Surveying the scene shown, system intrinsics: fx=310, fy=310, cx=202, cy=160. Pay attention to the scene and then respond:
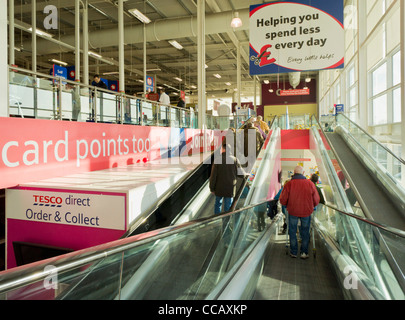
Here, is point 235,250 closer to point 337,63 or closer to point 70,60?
point 337,63

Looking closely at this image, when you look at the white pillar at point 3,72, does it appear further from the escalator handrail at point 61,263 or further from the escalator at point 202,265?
the escalator handrail at point 61,263

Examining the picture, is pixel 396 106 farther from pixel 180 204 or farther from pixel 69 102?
pixel 69 102

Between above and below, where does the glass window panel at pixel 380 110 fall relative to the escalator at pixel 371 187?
above

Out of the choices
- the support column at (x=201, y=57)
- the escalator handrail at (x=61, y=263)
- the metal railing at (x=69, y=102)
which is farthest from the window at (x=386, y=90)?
the escalator handrail at (x=61, y=263)

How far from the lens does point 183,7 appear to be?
15.9 metres

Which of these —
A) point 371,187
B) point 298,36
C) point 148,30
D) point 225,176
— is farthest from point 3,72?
point 148,30

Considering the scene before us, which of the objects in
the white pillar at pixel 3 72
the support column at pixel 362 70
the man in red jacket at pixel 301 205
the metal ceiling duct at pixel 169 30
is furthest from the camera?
the metal ceiling duct at pixel 169 30

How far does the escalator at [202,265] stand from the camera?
5.77ft

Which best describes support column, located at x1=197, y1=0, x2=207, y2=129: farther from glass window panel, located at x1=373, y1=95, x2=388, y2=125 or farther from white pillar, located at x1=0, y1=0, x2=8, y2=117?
white pillar, located at x1=0, y1=0, x2=8, y2=117

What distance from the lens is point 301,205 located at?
5918 millimetres

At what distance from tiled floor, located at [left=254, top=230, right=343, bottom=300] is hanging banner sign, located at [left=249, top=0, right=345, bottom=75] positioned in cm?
506

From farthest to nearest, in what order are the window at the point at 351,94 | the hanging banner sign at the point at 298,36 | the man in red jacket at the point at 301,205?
the window at the point at 351,94 → the hanging banner sign at the point at 298,36 → the man in red jacket at the point at 301,205

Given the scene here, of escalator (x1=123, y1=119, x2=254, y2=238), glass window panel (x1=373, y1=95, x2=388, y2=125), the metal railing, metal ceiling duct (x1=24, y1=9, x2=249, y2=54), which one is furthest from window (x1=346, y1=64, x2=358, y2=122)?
escalator (x1=123, y1=119, x2=254, y2=238)

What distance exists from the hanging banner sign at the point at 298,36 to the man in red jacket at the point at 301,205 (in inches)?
150
